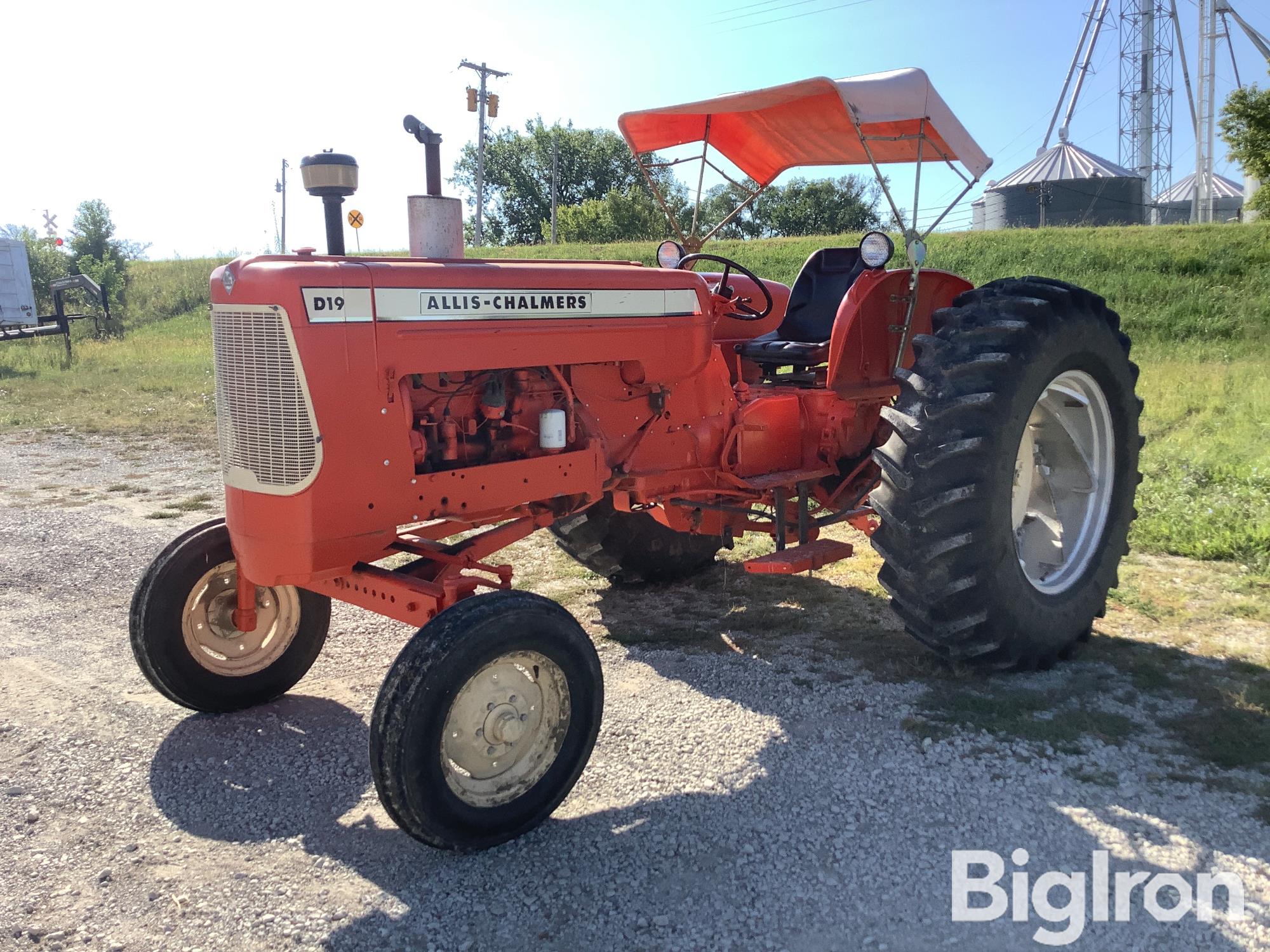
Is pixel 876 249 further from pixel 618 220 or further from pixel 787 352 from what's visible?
pixel 618 220

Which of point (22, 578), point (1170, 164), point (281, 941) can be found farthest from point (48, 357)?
point (1170, 164)

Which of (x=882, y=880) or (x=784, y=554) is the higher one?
(x=784, y=554)

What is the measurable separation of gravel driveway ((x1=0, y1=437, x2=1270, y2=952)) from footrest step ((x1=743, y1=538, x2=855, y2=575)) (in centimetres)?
48

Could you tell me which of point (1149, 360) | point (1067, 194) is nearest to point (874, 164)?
point (1149, 360)

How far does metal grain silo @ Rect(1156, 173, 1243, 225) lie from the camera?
1459 inches

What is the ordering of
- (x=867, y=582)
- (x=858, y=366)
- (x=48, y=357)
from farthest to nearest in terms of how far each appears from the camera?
(x=48, y=357)
(x=867, y=582)
(x=858, y=366)

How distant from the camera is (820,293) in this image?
5266 millimetres

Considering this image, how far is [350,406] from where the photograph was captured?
3.05 metres

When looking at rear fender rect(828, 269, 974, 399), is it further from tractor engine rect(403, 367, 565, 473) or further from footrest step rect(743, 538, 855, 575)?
tractor engine rect(403, 367, 565, 473)

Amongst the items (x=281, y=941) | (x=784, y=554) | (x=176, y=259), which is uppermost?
(x=176, y=259)

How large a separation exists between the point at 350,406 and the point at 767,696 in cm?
203

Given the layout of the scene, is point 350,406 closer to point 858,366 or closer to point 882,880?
point 882,880

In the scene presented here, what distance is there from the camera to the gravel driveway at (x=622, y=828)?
260 cm

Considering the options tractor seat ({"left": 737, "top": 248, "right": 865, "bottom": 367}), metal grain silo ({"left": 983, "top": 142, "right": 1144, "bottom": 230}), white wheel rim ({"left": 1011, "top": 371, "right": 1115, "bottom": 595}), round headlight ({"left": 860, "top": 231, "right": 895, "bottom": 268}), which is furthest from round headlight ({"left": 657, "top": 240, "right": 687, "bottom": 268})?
metal grain silo ({"left": 983, "top": 142, "right": 1144, "bottom": 230})
